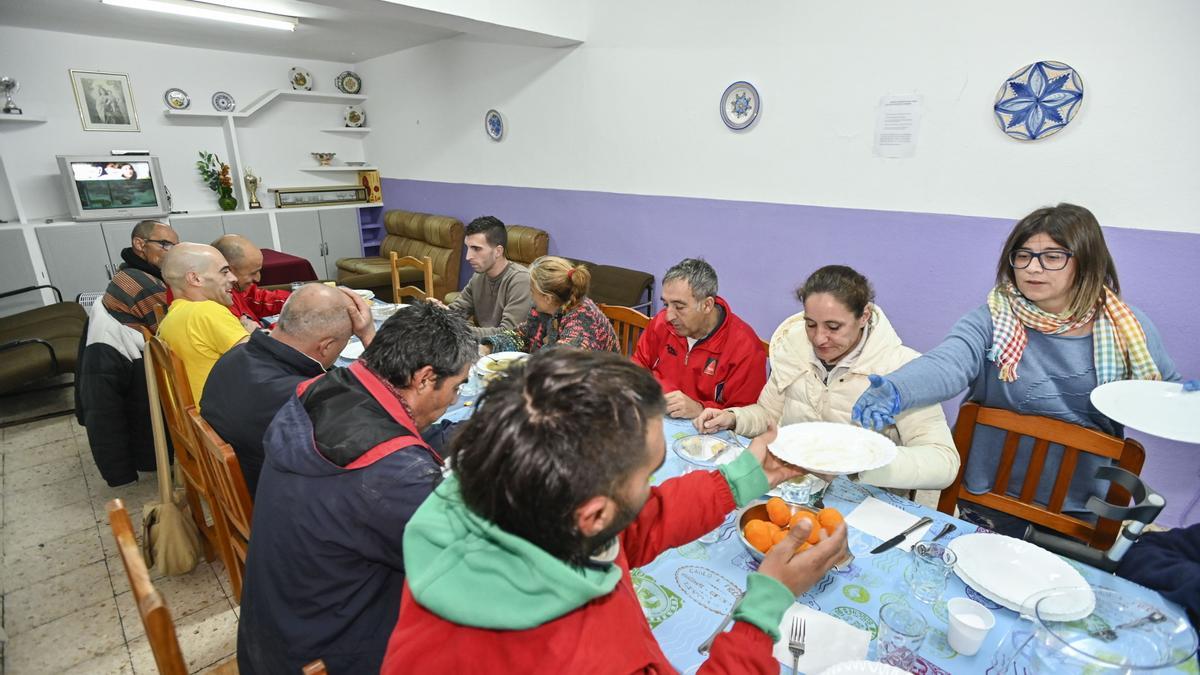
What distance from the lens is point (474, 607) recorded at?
679 millimetres

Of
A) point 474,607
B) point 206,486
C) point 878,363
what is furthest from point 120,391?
point 878,363

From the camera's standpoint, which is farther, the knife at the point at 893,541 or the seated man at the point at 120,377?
the seated man at the point at 120,377

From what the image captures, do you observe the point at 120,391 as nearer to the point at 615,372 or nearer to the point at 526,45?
the point at 615,372

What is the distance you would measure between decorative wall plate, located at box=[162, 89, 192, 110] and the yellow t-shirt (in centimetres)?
521

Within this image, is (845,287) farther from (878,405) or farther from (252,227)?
(252,227)

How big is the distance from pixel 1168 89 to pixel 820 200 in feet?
4.61

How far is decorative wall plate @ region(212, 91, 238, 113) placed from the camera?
6.28m

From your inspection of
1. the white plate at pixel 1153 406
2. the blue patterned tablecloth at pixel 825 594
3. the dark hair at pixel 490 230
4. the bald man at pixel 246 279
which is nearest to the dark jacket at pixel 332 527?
the blue patterned tablecloth at pixel 825 594

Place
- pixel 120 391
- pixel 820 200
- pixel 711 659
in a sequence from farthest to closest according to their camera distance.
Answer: pixel 820 200 → pixel 120 391 → pixel 711 659

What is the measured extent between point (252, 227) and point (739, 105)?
5.57 m

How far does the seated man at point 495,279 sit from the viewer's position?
3.07 metres

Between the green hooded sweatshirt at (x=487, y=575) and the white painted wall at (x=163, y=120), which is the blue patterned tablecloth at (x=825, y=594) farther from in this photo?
the white painted wall at (x=163, y=120)

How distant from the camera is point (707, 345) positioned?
2203mm

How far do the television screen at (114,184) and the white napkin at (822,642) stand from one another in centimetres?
700
